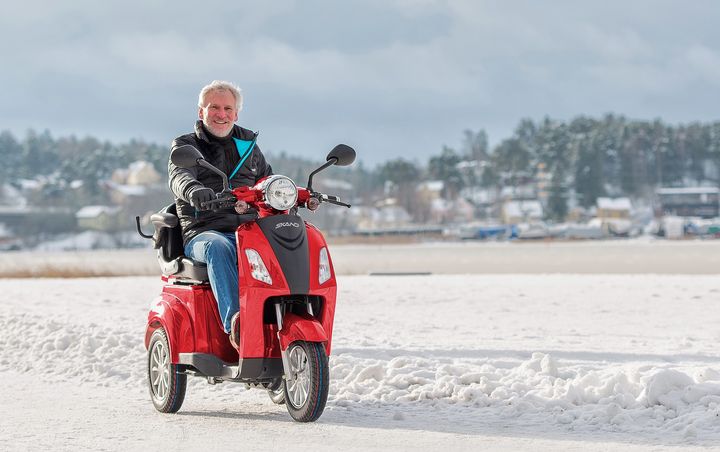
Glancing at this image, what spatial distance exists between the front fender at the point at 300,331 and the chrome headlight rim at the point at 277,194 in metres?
0.64

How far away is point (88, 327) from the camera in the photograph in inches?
432

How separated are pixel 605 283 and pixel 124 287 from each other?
8552 millimetres

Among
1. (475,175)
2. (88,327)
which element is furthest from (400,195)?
(88,327)

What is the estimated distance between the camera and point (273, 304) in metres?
6.52

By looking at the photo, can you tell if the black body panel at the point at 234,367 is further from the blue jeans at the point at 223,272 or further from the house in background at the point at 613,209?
the house in background at the point at 613,209

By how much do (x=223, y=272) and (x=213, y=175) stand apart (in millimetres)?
796

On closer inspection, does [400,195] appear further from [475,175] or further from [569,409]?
[569,409]

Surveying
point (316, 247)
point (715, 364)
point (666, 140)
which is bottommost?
point (715, 364)

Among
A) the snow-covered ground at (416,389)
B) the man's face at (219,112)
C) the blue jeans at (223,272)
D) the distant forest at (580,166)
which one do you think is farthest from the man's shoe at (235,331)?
the distant forest at (580,166)

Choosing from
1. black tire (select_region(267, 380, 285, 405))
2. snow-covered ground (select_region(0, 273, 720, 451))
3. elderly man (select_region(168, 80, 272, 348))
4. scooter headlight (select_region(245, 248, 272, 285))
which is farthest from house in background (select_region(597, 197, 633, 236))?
scooter headlight (select_region(245, 248, 272, 285))

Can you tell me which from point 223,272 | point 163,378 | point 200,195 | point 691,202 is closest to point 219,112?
point 200,195

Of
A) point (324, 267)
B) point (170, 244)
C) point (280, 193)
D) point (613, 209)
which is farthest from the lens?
point (613, 209)

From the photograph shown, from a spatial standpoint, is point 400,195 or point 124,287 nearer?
point 124,287

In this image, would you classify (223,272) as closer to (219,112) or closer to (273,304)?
(273,304)
